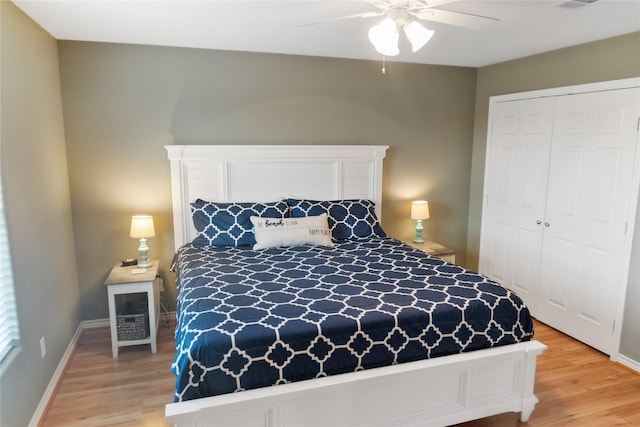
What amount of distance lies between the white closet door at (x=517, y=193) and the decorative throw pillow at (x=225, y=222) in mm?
2144

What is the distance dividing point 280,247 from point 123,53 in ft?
6.24

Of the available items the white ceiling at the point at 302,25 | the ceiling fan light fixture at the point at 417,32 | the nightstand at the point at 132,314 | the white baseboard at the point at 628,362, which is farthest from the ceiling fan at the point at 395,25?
the white baseboard at the point at 628,362

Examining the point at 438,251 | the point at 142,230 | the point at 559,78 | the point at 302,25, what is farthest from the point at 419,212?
the point at 142,230

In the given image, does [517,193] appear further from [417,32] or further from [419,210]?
[417,32]

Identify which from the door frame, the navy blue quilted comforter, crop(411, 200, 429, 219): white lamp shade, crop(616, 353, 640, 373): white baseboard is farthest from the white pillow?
crop(616, 353, 640, 373): white baseboard

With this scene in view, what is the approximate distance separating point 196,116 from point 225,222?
927mm

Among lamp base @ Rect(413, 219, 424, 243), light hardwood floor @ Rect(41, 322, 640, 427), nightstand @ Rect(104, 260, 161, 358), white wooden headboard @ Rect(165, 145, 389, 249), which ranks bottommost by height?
light hardwood floor @ Rect(41, 322, 640, 427)

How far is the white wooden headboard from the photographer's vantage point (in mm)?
3463

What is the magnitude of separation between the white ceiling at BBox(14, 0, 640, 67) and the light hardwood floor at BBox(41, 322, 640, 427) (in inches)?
87.7

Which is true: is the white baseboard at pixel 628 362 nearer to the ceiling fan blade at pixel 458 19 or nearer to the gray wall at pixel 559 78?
the gray wall at pixel 559 78

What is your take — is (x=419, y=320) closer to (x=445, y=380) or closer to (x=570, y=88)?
(x=445, y=380)

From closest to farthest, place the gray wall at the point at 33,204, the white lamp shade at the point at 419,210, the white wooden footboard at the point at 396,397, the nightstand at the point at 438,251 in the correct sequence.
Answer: the white wooden footboard at the point at 396,397
the gray wall at the point at 33,204
the nightstand at the point at 438,251
the white lamp shade at the point at 419,210

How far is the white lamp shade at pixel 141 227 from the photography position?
10.3 feet

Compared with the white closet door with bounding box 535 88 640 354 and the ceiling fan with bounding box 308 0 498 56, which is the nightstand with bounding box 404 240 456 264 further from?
the ceiling fan with bounding box 308 0 498 56
